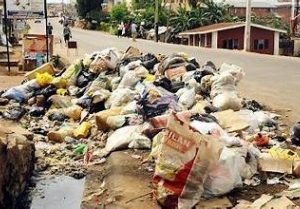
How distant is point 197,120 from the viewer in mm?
6473

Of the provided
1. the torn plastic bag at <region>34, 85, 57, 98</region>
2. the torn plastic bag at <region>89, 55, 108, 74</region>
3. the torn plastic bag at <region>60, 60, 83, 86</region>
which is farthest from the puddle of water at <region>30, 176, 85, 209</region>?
the torn plastic bag at <region>60, 60, 83, 86</region>

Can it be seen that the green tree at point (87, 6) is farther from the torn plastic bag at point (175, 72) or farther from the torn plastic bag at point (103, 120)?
the torn plastic bag at point (103, 120)

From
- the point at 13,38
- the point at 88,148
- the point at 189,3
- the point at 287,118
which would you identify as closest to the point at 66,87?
the point at 88,148

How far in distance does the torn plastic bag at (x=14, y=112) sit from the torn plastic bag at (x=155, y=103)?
2.72 meters

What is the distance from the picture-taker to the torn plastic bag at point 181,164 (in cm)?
480

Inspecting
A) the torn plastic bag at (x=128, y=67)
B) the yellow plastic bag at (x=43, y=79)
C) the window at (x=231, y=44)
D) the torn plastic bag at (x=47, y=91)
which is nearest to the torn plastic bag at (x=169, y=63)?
the torn plastic bag at (x=128, y=67)

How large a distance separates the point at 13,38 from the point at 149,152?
22.7 m

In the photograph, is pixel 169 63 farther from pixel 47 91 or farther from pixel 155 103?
pixel 155 103

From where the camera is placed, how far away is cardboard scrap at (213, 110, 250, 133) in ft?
22.3

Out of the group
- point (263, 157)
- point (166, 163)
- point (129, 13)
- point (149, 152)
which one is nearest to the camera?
point (166, 163)

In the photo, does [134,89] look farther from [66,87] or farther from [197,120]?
[197,120]

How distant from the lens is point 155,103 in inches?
299

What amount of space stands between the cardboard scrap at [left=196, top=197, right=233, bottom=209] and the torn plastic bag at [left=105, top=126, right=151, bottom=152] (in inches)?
68.5

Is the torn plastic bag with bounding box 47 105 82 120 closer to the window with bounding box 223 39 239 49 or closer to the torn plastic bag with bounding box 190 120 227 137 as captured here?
the torn plastic bag with bounding box 190 120 227 137
